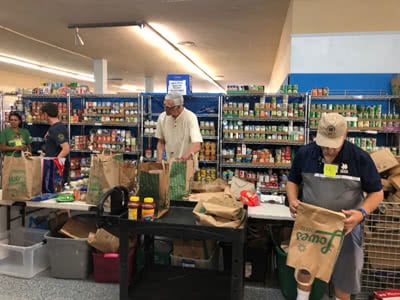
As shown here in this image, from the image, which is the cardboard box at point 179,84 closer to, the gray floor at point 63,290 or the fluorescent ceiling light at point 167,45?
the fluorescent ceiling light at point 167,45

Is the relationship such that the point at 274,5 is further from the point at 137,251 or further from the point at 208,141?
the point at 137,251

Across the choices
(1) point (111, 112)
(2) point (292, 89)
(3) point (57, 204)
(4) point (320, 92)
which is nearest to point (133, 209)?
(3) point (57, 204)

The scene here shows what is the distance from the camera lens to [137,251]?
2.81 metres

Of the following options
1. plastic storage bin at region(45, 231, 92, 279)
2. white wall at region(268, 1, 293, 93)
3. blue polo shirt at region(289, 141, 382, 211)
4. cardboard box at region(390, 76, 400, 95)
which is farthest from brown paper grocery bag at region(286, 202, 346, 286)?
white wall at region(268, 1, 293, 93)

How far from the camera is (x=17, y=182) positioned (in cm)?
278

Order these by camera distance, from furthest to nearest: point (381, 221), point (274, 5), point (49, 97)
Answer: point (49, 97), point (274, 5), point (381, 221)

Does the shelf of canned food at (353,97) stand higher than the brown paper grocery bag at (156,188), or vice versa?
the shelf of canned food at (353,97)

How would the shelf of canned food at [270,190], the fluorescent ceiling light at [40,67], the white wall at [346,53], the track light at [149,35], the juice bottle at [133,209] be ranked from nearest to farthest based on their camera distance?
the juice bottle at [133,209], the white wall at [346,53], the shelf of canned food at [270,190], the track light at [149,35], the fluorescent ceiling light at [40,67]

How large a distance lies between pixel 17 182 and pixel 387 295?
314 cm

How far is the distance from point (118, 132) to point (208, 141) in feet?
5.19

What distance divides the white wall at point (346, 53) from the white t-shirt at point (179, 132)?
2129 mm

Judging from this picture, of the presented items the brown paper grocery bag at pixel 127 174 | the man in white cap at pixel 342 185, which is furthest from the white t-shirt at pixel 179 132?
the man in white cap at pixel 342 185

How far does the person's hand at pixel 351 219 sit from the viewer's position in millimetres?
1866

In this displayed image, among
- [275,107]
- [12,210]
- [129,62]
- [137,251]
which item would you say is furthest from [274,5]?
[129,62]
